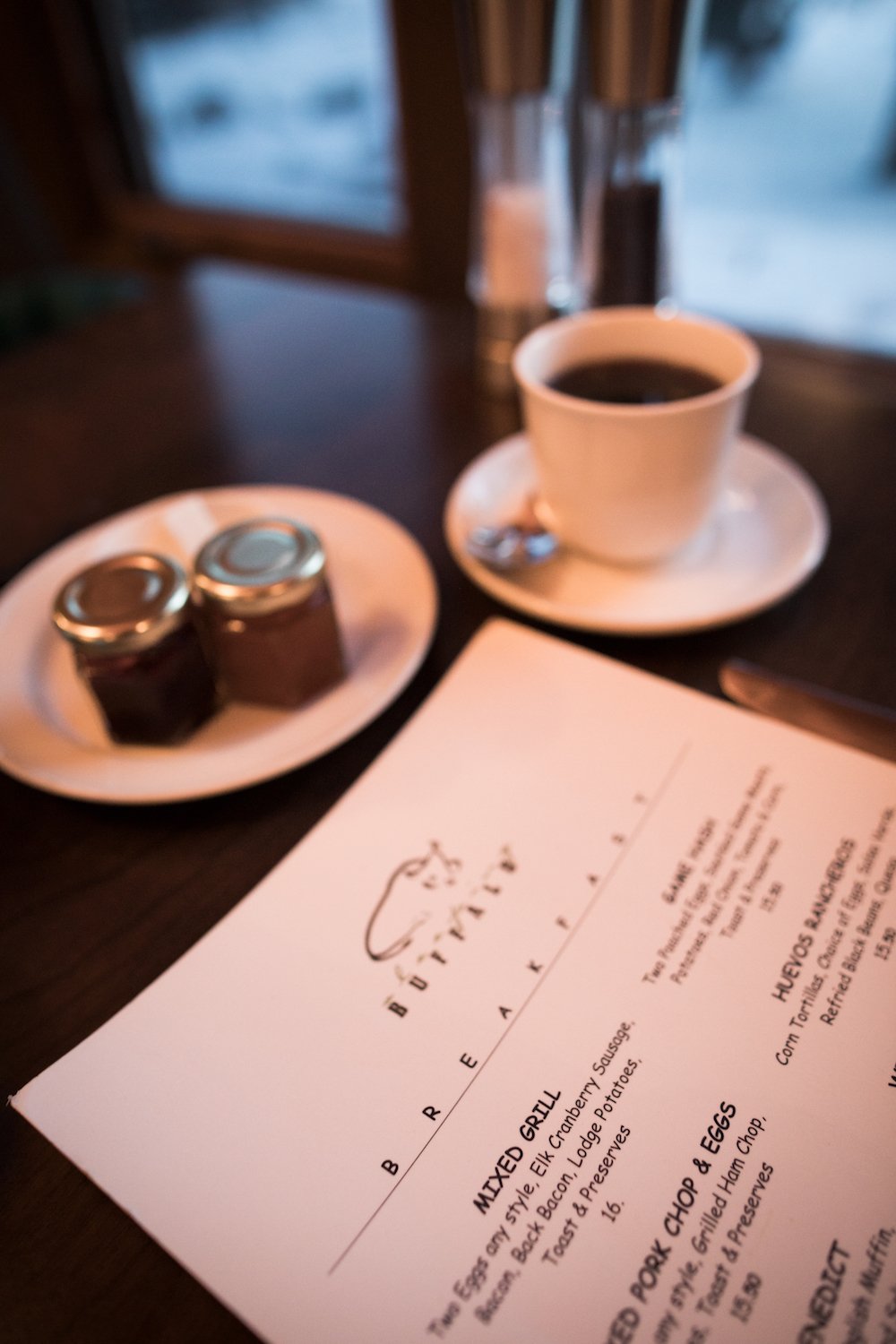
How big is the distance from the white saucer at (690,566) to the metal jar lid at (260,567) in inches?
5.0

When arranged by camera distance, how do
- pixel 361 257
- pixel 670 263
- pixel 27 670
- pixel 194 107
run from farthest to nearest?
pixel 194 107
pixel 361 257
pixel 670 263
pixel 27 670

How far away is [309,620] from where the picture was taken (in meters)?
0.44

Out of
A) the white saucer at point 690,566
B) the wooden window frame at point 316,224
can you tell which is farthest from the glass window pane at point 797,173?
the white saucer at point 690,566

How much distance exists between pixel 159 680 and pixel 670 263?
559mm

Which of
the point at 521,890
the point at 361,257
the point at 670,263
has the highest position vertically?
the point at 670,263

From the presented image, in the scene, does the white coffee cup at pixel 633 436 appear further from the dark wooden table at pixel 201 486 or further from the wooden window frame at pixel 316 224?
the wooden window frame at pixel 316 224

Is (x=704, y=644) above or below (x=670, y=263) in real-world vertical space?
below

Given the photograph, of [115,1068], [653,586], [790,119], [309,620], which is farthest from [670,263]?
[790,119]

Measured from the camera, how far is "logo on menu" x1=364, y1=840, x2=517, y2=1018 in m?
0.36

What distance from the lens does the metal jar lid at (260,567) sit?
424 millimetres

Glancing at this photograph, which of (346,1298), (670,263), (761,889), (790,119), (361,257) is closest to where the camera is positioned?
(346,1298)

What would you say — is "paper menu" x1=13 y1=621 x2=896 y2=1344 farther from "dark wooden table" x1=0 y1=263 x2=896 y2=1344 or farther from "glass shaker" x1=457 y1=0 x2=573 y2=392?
"glass shaker" x1=457 y1=0 x2=573 y2=392

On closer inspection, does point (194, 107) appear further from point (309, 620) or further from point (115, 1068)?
point (115, 1068)

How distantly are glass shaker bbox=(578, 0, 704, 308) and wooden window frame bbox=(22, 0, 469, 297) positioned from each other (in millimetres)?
893
